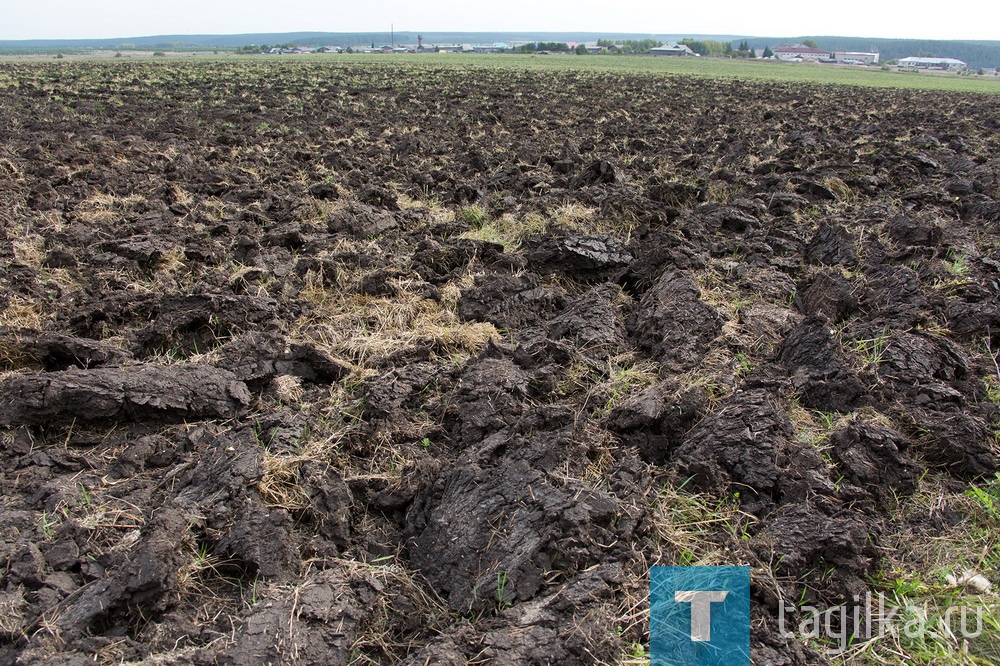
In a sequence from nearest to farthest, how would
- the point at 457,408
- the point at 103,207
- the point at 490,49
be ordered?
1. the point at 457,408
2. the point at 103,207
3. the point at 490,49

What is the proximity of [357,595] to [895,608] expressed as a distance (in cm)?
222

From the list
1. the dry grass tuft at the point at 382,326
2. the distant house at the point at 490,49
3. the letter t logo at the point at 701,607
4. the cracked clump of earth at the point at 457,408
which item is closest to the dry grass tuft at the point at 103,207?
the cracked clump of earth at the point at 457,408

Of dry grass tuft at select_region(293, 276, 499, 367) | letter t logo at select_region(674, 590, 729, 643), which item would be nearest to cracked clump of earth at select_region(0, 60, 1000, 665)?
dry grass tuft at select_region(293, 276, 499, 367)

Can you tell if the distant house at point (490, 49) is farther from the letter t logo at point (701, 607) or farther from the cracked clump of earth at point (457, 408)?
the letter t logo at point (701, 607)

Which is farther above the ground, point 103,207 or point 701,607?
point 103,207

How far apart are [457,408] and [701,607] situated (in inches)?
66.2

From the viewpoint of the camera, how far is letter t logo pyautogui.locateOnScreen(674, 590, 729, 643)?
7.65 ft

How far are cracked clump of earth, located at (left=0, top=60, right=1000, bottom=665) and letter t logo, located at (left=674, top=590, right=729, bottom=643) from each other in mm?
169

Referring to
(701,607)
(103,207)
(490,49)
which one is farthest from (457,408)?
(490,49)

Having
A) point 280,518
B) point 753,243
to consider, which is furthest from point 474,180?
point 280,518

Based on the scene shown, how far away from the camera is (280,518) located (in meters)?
2.75

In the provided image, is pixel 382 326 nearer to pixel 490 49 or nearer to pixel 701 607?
pixel 701 607

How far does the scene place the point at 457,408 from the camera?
11.7 ft

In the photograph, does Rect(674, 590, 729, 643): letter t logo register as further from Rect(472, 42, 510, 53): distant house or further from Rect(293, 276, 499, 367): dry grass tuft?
Rect(472, 42, 510, 53): distant house
